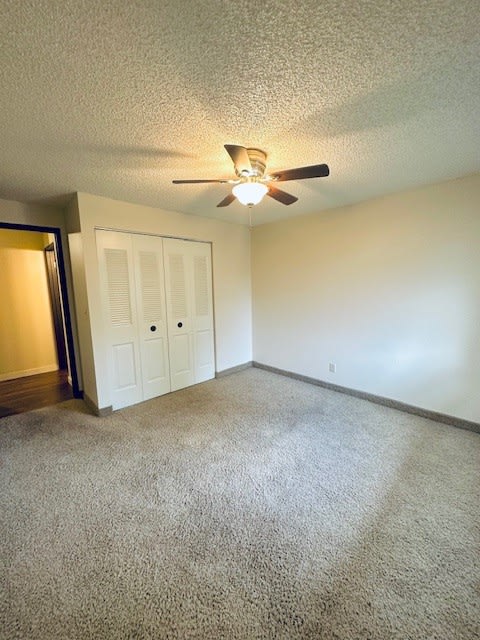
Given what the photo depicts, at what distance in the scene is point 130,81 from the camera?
1.27 metres

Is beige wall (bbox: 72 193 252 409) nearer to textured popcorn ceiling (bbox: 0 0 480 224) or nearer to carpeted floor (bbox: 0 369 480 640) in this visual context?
textured popcorn ceiling (bbox: 0 0 480 224)

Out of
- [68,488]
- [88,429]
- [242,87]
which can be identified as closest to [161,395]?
[88,429]

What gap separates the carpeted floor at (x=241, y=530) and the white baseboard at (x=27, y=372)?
213 centimetres

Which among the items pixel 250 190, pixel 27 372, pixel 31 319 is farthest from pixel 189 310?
pixel 27 372

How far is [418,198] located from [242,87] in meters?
2.29

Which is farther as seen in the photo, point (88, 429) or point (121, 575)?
point (88, 429)

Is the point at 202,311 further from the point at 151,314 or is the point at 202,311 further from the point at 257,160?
the point at 257,160

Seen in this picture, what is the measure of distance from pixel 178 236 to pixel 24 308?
10.1 feet

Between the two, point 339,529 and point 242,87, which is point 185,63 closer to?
point 242,87

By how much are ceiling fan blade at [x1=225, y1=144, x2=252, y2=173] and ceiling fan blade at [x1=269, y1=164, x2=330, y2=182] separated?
0.23m

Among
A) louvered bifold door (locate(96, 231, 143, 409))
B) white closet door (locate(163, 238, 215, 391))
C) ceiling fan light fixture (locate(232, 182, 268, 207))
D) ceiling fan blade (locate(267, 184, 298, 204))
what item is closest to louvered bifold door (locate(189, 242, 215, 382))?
white closet door (locate(163, 238, 215, 391))

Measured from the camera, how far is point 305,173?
1.73 metres

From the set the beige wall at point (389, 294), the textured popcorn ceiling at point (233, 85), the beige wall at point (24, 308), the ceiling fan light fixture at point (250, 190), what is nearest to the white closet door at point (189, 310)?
the beige wall at point (389, 294)

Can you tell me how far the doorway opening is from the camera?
421 cm
